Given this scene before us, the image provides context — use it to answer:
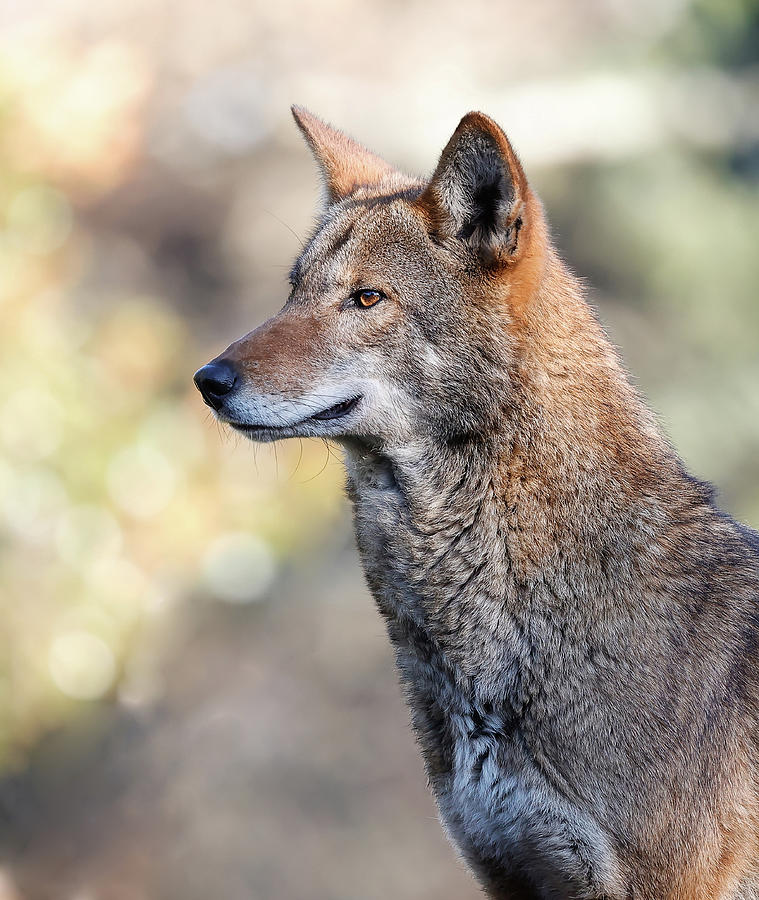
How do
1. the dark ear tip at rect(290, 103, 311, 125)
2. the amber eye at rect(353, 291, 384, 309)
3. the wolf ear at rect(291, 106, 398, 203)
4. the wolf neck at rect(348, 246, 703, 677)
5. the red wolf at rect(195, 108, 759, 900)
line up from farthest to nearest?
the dark ear tip at rect(290, 103, 311, 125) → the wolf ear at rect(291, 106, 398, 203) → the amber eye at rect(353, 291, 384, 309) → the wolf neck at rect(348, 246, 703, 677) → the red wolf at rect(195, 108, 759, 900)

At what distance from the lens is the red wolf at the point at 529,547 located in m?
3.18

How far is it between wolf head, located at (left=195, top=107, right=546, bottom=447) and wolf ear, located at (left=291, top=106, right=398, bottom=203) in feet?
2.18

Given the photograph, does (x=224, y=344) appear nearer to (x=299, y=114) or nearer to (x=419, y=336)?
Result: (x=299, y=114)

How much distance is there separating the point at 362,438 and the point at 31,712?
24.4 ft

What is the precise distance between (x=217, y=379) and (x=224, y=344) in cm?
797

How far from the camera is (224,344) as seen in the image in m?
11.2

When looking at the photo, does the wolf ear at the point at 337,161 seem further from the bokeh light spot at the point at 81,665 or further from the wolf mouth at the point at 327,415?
the bokeh light spot at the point at 81,665

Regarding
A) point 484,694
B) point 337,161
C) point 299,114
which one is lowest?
point 484,694

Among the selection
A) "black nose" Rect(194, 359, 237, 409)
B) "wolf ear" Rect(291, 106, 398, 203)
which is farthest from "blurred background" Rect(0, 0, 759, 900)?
"black nose" Rect(194, 359, 237, 409)

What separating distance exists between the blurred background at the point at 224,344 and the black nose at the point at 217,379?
620 centimetres

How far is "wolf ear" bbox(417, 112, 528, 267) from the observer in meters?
3.23

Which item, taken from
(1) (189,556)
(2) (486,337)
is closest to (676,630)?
(2) (486,337)

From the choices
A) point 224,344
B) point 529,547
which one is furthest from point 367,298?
point 224,344

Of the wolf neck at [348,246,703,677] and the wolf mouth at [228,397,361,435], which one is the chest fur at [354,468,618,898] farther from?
the wolf mouth at [228,397,361,435]
